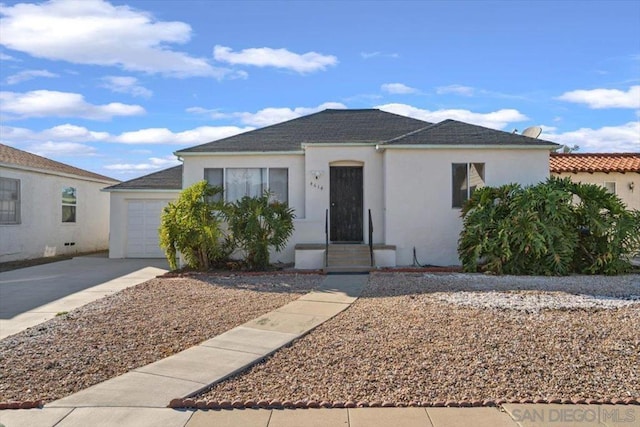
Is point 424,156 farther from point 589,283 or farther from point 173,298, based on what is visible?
point 173,298

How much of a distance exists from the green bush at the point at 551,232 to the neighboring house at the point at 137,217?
10494 millimetres

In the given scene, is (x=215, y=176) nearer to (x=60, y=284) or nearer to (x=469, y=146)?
(x=60, y=284)

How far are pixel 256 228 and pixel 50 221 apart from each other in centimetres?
1017

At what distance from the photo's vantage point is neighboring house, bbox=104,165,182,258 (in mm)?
16609

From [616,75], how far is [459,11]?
5683mm

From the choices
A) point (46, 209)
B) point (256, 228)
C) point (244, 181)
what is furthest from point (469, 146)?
point (46, 209)

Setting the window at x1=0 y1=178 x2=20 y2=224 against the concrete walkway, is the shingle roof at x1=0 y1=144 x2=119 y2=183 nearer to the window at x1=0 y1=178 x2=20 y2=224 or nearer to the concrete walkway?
the window at x1=0 y1=178 x2=20 y2=224

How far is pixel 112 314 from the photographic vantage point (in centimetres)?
744

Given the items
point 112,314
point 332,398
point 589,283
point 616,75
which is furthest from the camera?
point 616,75

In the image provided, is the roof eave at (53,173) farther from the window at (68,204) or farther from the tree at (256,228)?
the tree at (256,228)

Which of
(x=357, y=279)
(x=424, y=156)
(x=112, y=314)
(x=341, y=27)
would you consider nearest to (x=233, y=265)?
(x=357, y=279)

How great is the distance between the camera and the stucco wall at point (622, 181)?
53.5 ft

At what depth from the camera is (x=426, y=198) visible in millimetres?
12898

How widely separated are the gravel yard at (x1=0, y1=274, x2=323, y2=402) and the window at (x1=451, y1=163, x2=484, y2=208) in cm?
503
